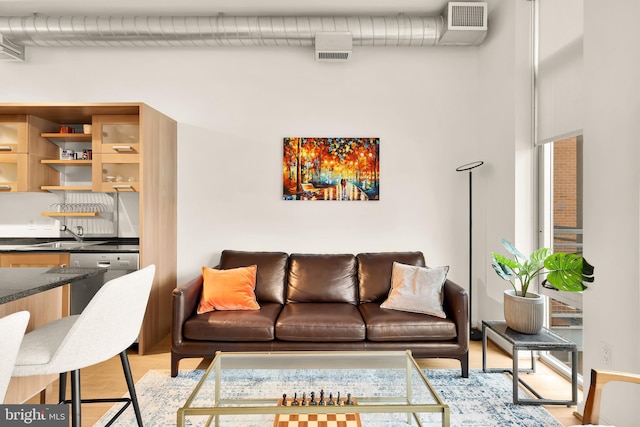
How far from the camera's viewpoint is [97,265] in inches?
142

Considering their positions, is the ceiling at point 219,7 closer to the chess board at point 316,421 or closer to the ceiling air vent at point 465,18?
the ceiling air vent at point 465,18

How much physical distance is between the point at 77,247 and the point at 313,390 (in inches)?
109

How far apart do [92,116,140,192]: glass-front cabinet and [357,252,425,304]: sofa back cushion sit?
229cm

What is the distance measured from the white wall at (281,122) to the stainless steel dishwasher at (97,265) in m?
0.70

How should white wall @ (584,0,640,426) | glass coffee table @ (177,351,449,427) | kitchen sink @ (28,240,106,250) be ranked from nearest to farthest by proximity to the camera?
glass coffee table @ (177,351,449,427)
white wall @ (584,0,640,426)
kitchen sink @ (28,240,106,250)

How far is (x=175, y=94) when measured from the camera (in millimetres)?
4172

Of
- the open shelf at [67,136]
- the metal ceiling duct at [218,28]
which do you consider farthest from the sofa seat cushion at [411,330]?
the open shelf at [67,136]

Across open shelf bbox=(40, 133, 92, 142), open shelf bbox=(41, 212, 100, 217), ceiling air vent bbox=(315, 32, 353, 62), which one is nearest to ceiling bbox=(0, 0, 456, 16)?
ceiling air vent bbox=(315, 32, 353, 62)

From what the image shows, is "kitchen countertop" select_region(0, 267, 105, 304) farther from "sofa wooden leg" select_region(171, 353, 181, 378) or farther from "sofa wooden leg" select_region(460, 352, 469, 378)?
"sofa wooden leg" select_region(460, 352, 469, 378)

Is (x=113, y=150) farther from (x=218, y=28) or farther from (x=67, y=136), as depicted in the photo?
(x=218, y=28)

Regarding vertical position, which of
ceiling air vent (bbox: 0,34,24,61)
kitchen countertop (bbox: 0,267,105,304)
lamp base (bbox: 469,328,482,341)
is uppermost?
ceiling air vent (bbox: 0,34,24,61)

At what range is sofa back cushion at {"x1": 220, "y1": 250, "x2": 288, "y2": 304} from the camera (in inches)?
141

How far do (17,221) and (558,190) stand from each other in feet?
17.3

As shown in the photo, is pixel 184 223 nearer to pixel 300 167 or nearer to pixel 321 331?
pixel 300 167
